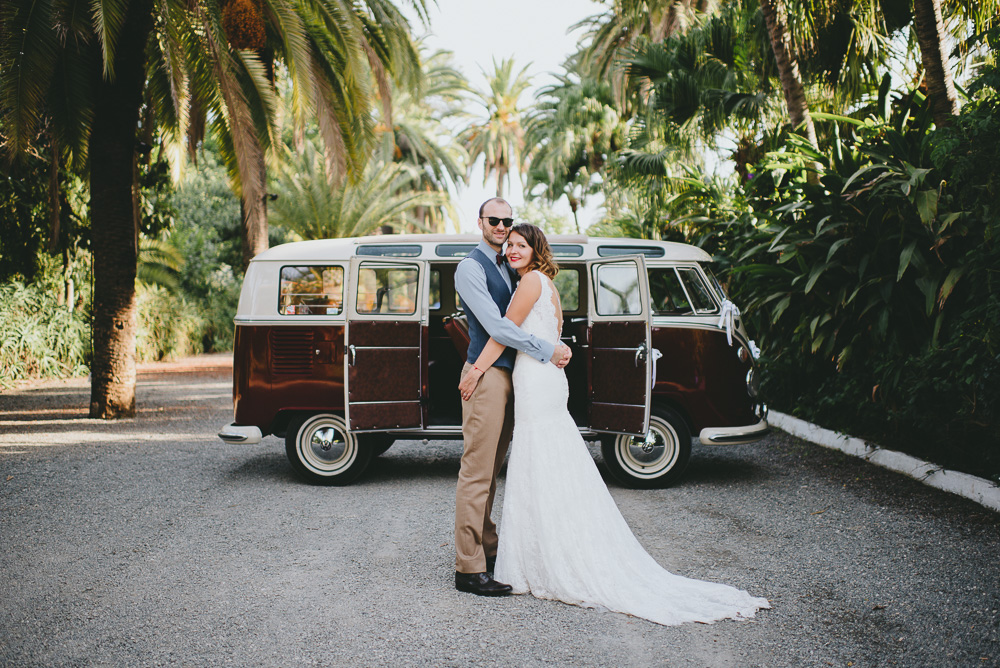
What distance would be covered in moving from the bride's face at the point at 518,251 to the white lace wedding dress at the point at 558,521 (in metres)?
0.16

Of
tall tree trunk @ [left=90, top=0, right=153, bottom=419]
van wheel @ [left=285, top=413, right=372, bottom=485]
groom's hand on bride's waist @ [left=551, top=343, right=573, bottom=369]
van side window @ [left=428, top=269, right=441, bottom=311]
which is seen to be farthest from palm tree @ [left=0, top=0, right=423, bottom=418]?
groom's hand on bride's waist @ [left=551, top=343, right=573, bottom=369]

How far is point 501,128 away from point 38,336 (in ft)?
88.8

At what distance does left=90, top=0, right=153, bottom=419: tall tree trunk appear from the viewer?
992cm

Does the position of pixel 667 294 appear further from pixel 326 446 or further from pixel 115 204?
pixel 115 204

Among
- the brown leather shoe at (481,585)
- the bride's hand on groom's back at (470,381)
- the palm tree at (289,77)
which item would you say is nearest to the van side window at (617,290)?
the bride's hand on groom's back at (470,381)

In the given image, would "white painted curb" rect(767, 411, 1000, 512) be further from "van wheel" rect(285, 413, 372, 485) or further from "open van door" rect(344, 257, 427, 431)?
"van wheel" rect(285, 413, 372, 485)

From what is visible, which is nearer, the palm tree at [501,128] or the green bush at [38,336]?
the green bush at [38,336]

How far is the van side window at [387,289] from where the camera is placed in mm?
6742

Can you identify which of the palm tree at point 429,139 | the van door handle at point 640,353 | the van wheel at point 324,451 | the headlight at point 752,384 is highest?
the palm tree at point 429,139

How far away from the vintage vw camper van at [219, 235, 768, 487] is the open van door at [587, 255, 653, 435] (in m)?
0.01

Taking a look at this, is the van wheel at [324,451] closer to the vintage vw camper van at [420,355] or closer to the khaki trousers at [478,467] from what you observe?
the vintage vw camper van at [420,355]

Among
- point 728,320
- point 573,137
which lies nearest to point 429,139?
point 573,137

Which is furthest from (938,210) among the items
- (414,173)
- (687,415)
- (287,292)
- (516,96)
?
(516,96)

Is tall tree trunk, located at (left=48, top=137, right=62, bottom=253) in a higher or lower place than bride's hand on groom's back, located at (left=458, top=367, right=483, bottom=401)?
higher
